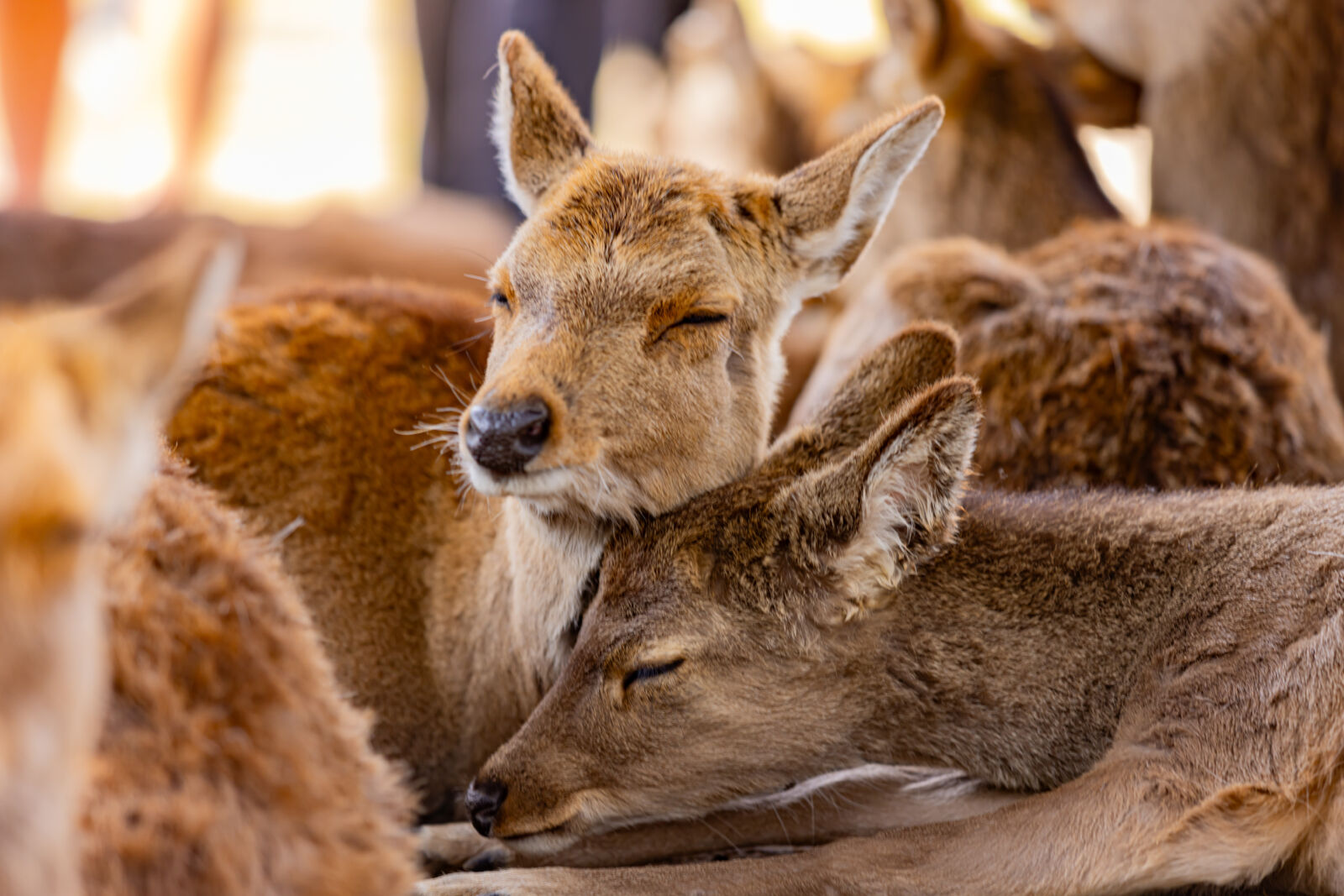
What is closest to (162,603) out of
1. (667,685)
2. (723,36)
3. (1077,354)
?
(667,685)

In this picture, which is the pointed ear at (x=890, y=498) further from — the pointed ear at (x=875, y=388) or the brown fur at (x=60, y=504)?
the brown fur at (x=60, y=504)

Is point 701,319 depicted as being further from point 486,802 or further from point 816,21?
point 816,21

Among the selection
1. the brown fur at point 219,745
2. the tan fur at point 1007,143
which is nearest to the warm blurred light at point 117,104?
the tan fur at point 1007,143

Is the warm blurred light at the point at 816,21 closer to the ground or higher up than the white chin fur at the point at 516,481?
higher up

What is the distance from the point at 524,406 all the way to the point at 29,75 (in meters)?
7.90

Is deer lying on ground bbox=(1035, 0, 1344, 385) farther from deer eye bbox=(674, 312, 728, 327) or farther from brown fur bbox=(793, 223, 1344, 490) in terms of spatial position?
deer eye bbox=(674, 312, 728, 327)

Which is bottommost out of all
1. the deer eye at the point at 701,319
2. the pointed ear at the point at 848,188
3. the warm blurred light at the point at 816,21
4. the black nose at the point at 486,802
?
the black nose at the point at 486,802

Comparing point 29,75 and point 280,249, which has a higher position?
point 29,75

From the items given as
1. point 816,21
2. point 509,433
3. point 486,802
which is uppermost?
point 816,21

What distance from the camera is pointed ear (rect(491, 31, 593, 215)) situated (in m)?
3.44

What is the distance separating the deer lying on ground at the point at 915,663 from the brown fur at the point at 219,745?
678 millimetres

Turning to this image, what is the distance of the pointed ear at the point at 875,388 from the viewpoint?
3.19 meters

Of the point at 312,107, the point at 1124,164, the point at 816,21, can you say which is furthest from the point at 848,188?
the point at 312,107

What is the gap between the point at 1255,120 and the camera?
574 cm
